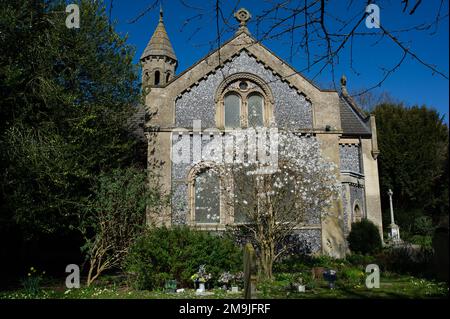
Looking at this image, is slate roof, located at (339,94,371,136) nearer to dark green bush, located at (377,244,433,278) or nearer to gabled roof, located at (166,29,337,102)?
gabled roof, located at (166,29,337,102)

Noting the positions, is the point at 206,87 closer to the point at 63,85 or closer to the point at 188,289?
the point at 63,85

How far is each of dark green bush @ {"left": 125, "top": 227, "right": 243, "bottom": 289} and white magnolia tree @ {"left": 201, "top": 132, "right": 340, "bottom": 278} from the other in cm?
205

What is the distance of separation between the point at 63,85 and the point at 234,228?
8633 mm

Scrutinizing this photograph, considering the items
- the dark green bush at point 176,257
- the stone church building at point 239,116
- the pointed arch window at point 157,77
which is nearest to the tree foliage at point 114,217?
the dark green bush at point 176,257

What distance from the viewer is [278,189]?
1363 cm

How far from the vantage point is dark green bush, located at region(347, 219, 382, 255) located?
687 inches

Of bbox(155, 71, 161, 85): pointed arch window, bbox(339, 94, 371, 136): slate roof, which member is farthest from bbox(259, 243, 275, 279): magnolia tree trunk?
bbox(155, 71, 161, 85): pointed arch window

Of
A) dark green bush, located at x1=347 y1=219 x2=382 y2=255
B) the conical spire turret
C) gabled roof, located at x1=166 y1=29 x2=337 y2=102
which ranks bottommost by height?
dark green bush, located at x1=347 y1=219 x2=382 y2=255

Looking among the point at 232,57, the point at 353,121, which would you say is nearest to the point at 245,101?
the point at 232,57

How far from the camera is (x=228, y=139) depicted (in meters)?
15.8

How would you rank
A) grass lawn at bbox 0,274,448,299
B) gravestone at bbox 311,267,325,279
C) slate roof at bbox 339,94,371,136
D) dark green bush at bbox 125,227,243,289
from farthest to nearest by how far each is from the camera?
slate roof at bbox 339,94,371,136 < gravestone at bbox 311,267,325,279 < dark green bush at bbox 125,227,243,289 < grass lawn at bbox 0,274,448,299

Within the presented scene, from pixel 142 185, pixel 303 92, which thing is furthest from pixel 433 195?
pixel 142 185

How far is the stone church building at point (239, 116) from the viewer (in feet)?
55.3

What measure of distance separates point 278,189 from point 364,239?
6419 mm
